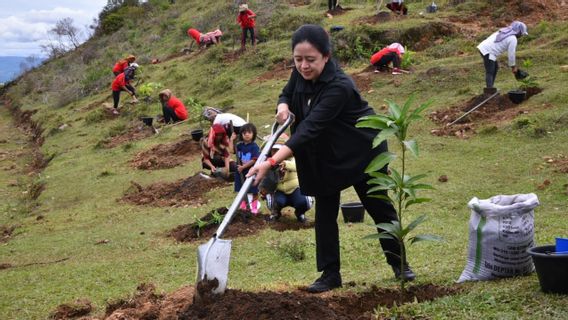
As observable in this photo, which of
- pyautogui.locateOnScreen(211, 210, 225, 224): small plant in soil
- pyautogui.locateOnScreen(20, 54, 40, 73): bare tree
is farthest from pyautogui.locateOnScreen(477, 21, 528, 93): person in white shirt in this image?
pyautogui.locateOnScreen(20, 54, 40, 73): bare tree

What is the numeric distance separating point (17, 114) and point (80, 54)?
8422mm

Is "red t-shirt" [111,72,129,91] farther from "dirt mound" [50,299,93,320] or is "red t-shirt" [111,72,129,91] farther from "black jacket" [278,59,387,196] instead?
"black jacket" [278,59,387,196]

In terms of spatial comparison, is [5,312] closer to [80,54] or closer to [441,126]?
[441,126]

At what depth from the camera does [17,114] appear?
34094 mm

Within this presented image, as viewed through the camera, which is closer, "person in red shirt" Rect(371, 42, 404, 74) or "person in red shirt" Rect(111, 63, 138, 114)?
"person in red shirt" Rect(371, 42, 404, 74)

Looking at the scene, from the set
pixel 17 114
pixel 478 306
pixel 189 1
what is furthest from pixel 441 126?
pixel 189 1

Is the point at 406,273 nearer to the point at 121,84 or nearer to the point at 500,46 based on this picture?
the point at 500,46

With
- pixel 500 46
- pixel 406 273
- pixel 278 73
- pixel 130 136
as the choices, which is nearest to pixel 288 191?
pixel 406 273

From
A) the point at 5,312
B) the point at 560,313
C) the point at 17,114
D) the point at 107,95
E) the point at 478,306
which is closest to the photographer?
the point at 560,313

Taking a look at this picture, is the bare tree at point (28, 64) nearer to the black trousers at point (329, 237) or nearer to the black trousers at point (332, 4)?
the black trousers at point (332, 4)

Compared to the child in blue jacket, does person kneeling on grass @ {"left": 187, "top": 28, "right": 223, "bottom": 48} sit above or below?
above

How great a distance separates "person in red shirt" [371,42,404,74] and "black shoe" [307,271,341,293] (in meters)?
12.8

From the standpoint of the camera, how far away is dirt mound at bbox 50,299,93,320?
5090 millimetres

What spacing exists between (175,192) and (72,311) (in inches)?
248
